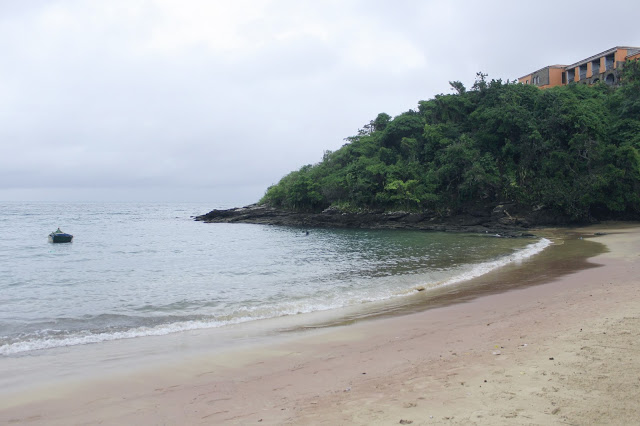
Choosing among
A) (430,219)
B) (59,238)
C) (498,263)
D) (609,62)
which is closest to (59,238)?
(59,238)

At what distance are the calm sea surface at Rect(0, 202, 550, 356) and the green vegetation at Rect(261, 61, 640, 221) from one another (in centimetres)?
1534

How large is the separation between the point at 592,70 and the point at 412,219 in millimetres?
31887

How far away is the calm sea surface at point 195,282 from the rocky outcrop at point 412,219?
13.4m

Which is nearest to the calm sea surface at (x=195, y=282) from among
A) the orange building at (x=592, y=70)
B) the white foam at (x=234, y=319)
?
the white foam at (x=234, y=319)

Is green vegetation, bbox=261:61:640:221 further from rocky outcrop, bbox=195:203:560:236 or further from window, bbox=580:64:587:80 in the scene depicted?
window, bbox=580:64:587:80

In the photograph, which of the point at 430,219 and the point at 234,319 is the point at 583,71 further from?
the point at 234,319

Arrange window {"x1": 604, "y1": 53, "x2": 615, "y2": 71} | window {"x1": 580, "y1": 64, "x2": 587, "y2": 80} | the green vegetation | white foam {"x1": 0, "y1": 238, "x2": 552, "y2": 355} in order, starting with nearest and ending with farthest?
white foam {"x1": 0, "y1": 238, "x2": 552, "y2": 355}, the green vegetation, window {"x1": 604, "y1": 53, "x2": 615, "y2": 71}, window {"x1": 580, "y1": 64, "x2": 587, "y2": 80}

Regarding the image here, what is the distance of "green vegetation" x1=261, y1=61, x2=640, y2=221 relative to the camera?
38531 mm

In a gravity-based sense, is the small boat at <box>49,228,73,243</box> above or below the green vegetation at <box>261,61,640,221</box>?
below

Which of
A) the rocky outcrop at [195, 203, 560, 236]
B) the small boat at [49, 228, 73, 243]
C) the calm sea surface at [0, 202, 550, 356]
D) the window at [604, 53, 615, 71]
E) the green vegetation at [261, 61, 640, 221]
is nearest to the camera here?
the calm sea surface at [0, 202, 550, 356]

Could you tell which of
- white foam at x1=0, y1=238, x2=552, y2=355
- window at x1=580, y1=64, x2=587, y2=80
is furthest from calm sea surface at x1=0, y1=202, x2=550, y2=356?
window at x1=580, y1=64, x2=587, y2=80

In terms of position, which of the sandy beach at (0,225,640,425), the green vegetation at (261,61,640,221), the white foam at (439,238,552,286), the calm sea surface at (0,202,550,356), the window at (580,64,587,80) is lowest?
the calm sea surface at (0,202,550,356)

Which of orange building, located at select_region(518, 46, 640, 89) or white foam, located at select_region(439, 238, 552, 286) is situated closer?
white foam, located at select_region(439, 238, 552, 286)

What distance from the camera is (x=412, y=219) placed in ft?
158
